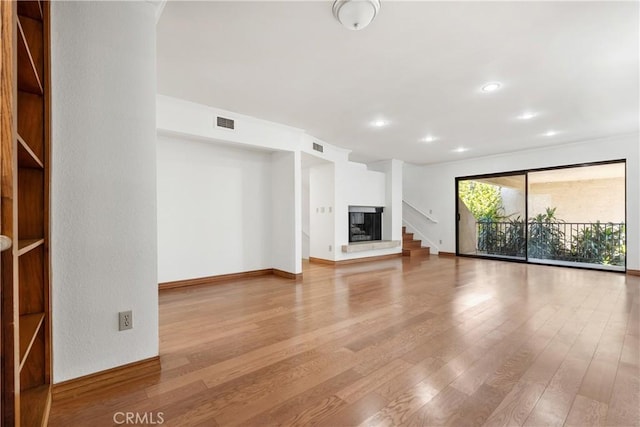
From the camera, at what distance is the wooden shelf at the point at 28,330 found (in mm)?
1081

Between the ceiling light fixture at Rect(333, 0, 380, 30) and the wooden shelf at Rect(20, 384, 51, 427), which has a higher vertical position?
the ceiling light fixture at Rect(333, 0, 380, 30)

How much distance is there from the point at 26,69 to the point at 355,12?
1782mm

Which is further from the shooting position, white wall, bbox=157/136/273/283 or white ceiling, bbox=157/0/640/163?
white wall, bbox=157/136/273/283

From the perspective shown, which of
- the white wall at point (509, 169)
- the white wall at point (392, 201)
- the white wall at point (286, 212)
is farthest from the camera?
the white wall at point (392, 201)

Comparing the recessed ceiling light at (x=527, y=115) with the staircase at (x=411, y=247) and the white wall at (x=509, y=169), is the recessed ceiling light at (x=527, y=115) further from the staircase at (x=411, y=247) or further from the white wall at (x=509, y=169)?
the staircase at (x=411, y=247)

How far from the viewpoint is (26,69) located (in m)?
1.24

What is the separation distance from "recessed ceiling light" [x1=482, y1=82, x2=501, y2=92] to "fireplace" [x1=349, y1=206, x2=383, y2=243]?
377 cm

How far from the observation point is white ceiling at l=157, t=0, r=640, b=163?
201 centimetres

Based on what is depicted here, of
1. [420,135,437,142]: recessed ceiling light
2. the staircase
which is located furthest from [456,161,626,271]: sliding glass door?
[420,135,437,142]: recessed ceiling light

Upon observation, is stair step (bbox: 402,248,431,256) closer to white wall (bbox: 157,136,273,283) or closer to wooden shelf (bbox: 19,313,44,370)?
white wall (bbox: 157,136,273,283)

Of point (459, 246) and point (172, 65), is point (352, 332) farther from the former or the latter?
point (459, 246)

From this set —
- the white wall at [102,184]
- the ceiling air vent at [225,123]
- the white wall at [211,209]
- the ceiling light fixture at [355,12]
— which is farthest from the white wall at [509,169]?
the white wall at [102,184]

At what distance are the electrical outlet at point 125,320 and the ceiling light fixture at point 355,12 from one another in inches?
92.8
